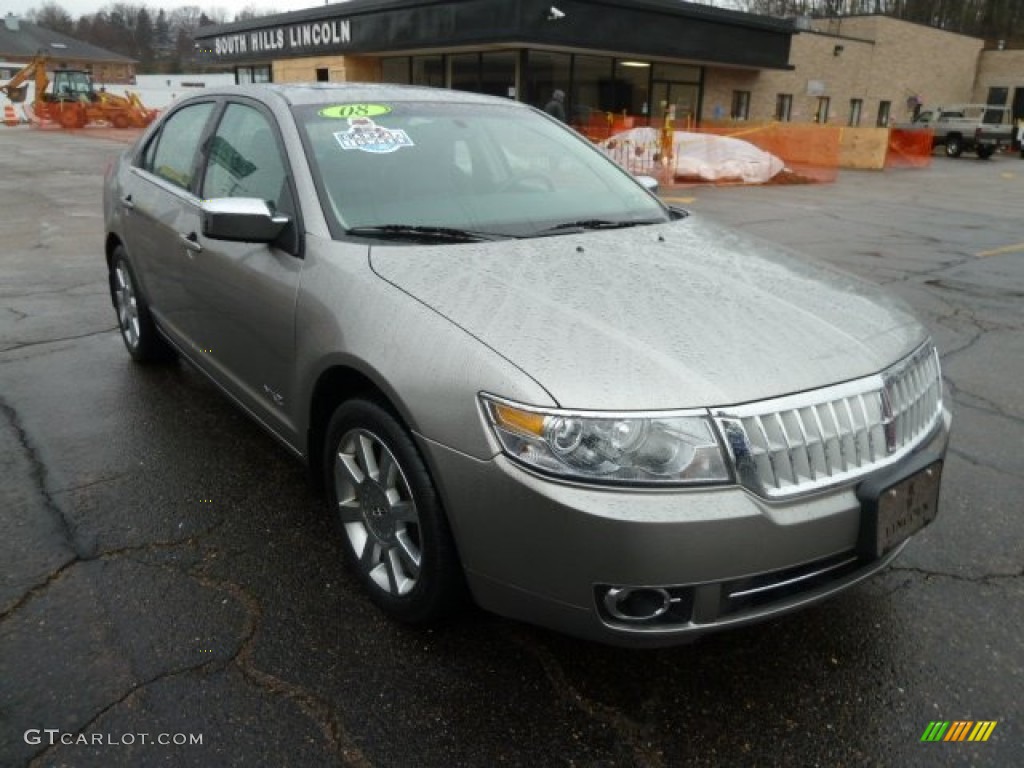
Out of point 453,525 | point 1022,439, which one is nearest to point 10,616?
point 453,525

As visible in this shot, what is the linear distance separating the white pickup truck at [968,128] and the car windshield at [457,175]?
33549mm

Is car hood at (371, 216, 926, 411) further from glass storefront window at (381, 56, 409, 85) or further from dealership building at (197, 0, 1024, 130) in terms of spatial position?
glass storefront window at (381, 56, 409, 85)

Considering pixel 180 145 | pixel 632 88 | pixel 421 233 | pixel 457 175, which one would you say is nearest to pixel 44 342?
pixel 180 145

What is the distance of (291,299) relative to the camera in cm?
277

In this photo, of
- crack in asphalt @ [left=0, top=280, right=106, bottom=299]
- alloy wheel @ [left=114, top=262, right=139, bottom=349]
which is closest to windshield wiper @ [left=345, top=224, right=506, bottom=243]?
alloy wheel @ [left=114, top=262, right=139, bottom=349]

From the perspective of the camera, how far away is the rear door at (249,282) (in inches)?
112

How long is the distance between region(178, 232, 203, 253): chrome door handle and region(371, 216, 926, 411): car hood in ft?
3.97

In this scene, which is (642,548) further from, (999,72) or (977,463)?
(999,72)

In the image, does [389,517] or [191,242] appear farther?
[191,242]

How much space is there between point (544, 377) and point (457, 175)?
148 centimetres

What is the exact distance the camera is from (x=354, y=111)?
3254 mm

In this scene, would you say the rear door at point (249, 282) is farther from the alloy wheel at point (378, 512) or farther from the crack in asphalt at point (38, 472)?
the crack in asphalt at point (38, 472)

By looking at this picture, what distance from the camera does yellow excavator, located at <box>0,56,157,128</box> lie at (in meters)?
35.9

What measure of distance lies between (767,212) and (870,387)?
11.8 m
